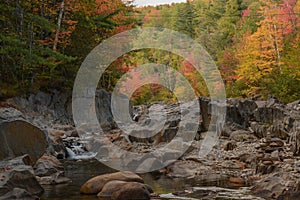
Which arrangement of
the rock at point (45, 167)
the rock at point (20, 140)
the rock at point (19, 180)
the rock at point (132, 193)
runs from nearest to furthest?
1. the rock at point (132, 193)
2. the rock at point (19, 180)
3. the rock at point (20, 140)
4. the rock at point (45, 167)

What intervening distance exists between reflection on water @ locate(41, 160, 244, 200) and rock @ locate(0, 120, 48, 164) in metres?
1.13

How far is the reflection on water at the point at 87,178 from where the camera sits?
8343 mm

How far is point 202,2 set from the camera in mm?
82250

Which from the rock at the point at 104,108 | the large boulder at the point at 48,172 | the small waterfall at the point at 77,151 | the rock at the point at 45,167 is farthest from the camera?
the rock at the point at 104,108

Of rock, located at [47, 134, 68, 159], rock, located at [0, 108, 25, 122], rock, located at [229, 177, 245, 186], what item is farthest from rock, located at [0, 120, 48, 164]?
rock, located at [229, 177, 245, 186]

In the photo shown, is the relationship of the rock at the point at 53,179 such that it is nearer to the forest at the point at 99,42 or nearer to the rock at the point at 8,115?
the rock at the point at 8,115

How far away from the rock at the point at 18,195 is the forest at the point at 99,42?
7.95 m

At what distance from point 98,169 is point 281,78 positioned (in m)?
17.8

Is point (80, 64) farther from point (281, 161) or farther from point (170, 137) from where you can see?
point (281, 161)

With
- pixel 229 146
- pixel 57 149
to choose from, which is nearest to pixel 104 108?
pixel 57 149

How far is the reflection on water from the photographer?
27.4ft

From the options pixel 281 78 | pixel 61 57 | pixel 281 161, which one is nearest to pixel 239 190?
pixel 281 161

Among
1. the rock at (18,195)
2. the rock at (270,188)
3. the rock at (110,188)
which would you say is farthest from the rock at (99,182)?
the rock at (270,188)

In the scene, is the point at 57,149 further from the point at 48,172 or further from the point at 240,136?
the point at 240,136
